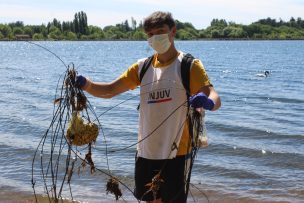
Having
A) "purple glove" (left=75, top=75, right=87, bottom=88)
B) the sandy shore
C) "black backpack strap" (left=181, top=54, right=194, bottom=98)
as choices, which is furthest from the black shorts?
the sandy shore

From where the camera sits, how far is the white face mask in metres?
4.26

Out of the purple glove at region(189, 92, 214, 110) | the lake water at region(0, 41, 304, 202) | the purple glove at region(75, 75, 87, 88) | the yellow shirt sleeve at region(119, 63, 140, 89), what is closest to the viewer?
the purple glove at region(189, 92, 214, 110)

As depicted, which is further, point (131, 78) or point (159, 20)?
point (131, 78)

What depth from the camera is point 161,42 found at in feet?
14.0

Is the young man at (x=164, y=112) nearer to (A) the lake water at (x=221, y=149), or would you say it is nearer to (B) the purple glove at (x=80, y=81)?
(B) the purple glove at (x=80, y=81)

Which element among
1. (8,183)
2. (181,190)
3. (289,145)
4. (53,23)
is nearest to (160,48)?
(181,190)

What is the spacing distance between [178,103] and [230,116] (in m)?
14.6

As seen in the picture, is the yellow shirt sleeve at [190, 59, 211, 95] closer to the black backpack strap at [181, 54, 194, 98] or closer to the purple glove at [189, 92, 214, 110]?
the black backpack strap at [181, 54, 194, 98]

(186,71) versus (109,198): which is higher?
(186,71)

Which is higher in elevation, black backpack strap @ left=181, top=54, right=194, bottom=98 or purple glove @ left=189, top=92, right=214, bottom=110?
black backpack strap @ left=181, top=54, right=194, bottom=98

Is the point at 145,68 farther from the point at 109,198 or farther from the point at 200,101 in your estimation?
the point at 109,198

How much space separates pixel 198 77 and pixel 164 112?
42 cm

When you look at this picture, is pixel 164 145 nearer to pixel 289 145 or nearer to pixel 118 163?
pixel 118 163

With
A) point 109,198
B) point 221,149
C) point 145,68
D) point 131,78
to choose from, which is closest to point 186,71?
point 145,68
